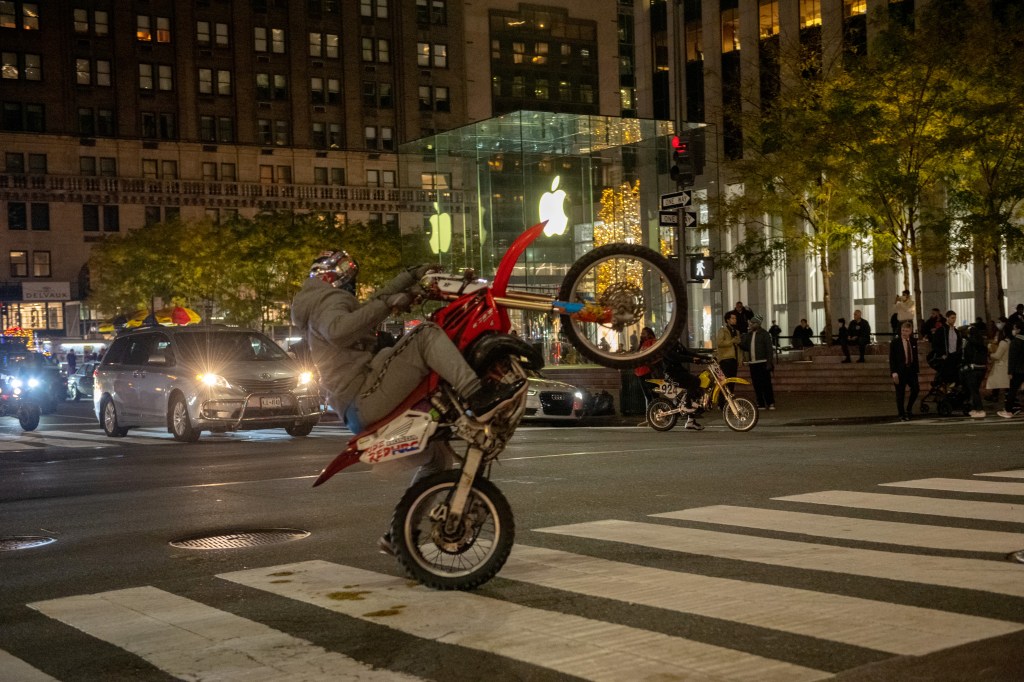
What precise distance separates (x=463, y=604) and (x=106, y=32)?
80.4m

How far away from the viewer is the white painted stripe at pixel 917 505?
30.6 ft

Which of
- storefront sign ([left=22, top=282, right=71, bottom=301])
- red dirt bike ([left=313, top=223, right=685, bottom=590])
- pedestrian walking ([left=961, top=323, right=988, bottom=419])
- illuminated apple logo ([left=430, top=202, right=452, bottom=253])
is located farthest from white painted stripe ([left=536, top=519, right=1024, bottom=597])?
storefront sign ([left=22, top=282, right=71, bottom=301])

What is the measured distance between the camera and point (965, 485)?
11148 millimetres

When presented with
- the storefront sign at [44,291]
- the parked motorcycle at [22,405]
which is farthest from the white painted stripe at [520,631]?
the storefront sign at [44,291]

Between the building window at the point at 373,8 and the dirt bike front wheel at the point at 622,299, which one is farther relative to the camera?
the building window at the point at 373,8

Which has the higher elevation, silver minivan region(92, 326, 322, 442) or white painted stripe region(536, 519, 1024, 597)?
silver minivan region(92, 326, 322, 442)

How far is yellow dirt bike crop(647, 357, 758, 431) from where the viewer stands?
814 inches

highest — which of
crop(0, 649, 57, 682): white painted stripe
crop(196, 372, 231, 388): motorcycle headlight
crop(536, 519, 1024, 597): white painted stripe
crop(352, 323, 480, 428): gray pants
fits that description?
crop(352, 323, 480, 428): gray pants

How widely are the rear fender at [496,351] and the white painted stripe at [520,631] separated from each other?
51.4 inches

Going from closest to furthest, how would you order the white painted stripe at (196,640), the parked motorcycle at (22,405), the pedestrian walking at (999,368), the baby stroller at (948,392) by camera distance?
the white painted stripe at (196,640) < the pedestrian walking at (999,368) < the baby stroller at (948,392) < the parked motorcycle at (22,405)

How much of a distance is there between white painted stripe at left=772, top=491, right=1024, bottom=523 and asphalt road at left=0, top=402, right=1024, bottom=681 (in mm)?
33

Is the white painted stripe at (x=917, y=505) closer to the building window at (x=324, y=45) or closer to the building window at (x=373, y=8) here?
the building window at (x=324, y=45)

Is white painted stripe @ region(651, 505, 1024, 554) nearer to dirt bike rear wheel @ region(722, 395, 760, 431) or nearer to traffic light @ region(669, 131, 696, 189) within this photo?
dirt bike rear wheel @ region(722, 395, 760, 431)

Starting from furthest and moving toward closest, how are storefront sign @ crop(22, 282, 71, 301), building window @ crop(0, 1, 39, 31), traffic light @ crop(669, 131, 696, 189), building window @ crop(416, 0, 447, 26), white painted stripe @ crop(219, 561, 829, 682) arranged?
building window @ crop(416, 0, 447, 26) < building window @ crop(0, 1, 39, 31) < storefront sign @ crop(22, 282, 71, 301) < traffic light @ crop(669, 131, 696, 189) < white painted stripe @ crop(219, 561, 829, 682)
